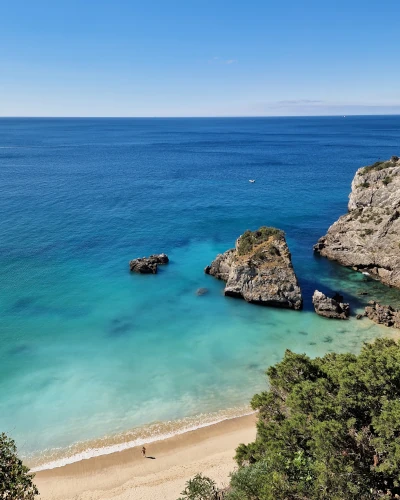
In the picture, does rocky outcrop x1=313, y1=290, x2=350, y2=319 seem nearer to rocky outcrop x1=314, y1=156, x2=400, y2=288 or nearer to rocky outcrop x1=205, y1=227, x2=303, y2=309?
rocky outcrop x1=205, y1=227, x2=303, y2=309

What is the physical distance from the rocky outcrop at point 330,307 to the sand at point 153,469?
18522 millimetres

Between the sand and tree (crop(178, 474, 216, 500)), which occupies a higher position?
tree (crop(178, 474, 216, 500))

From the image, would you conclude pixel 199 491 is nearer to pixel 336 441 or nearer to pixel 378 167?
pixel 336 441

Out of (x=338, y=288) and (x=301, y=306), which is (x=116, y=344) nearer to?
(x=301, y=306)

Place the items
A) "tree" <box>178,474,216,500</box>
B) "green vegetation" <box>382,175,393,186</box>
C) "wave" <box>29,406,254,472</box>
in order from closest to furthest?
"tree" <box>178,474,216,500</box>
"wave" <box>29,406,254,472</box>
"green vegetation" <box>382,175,393,186</box>

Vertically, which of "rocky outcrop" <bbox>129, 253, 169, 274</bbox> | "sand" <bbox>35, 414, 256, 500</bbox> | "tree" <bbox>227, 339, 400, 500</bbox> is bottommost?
"sand" <bbox>35, 414, 256, 500</bbox>

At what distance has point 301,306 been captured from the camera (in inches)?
1784

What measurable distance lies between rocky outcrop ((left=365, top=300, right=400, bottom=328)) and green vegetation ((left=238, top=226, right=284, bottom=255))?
14.1 m

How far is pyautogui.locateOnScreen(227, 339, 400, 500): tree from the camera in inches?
601

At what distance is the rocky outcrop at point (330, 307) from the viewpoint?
43.1 m

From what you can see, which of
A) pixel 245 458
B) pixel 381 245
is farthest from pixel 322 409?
pixel 381 245

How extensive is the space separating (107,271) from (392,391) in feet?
146

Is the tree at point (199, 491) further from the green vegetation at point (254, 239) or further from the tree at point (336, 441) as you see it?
the green vegetation at point (254, 239)

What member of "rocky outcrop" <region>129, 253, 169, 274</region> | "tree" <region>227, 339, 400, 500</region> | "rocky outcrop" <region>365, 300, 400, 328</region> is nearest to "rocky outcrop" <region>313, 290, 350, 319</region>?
"rocky outcrop" <region>365, 300, 400, 328</region>
